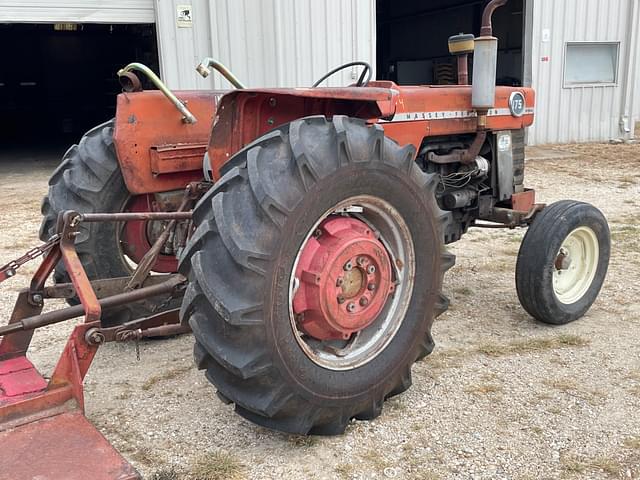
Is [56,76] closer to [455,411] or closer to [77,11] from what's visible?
[77,11]

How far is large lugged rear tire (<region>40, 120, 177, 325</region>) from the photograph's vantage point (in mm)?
3338

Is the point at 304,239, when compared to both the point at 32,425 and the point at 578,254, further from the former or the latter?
the point at 578,254

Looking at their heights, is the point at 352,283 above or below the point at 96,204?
below

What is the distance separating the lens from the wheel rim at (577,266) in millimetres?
3856

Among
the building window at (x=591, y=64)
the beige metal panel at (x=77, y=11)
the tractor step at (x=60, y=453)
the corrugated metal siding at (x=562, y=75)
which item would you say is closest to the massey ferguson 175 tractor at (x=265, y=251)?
the tractor step at (x=60, y=453)

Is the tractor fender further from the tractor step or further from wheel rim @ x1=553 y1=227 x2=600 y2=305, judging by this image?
wheel rim @ x1=553 y1=227 x2=600 y2=305

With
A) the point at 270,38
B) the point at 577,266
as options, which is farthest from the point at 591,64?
the point at 577,266

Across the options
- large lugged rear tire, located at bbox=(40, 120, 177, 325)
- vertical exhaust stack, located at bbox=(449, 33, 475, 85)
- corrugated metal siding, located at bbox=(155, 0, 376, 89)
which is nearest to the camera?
large lugged rear tire, located at bbox=(40, 120, 177, 325)

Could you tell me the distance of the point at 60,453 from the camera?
207 centimetres

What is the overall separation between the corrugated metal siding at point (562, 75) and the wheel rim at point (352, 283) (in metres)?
10.7

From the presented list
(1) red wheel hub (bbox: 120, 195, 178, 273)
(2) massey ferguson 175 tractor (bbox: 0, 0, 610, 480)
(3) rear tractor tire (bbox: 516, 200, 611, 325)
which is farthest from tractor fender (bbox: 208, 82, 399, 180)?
(3) rear tractor tire (bbox: 516, 200, 611, 325)

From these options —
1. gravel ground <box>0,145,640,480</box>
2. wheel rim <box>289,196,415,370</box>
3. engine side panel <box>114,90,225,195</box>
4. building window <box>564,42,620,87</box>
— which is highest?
building window <box>564,42,620,87</box>

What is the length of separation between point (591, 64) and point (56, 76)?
16.3m

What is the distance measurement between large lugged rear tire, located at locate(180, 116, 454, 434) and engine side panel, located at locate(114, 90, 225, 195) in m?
1.06
